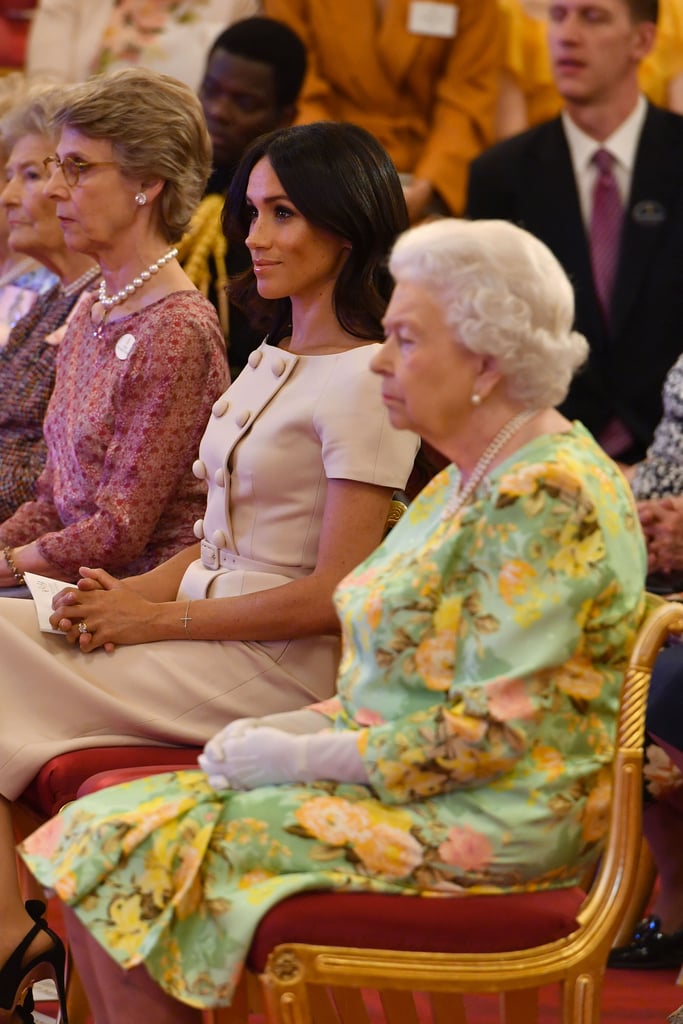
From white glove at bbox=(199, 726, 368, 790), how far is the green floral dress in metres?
0.02

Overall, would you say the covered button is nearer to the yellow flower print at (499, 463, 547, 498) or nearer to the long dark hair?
the long dark hair

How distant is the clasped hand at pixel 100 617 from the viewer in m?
2.47

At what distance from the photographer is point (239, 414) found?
2.49 m

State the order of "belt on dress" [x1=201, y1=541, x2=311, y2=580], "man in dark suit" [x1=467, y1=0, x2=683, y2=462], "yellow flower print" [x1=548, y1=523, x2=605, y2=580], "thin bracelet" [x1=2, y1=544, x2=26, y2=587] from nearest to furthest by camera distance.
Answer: "yellow flower print" [x1=548, y1=523, x2=605, y2=580], "belt on dress" [x1=201, y1=541, x2=311, y2=580], "thin bracelet" [x1=2, y1=544, x2=26, y2=587], "man in dark suit" [x1=467, y1=0, x2=683, y2=462]

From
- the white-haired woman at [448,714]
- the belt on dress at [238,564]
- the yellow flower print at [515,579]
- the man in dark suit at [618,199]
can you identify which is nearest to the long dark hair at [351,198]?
the belt on dress at [238,564]

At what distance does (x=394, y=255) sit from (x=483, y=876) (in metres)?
0.75

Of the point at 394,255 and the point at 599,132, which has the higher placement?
the point at 394,255

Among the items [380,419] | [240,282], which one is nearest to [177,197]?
[240,282]

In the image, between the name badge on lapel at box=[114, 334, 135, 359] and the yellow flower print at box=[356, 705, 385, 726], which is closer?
the yellow flower print at box=[356, 705, 385, 726]

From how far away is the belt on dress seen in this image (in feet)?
8.05

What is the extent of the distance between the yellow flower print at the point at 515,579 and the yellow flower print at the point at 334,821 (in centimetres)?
31

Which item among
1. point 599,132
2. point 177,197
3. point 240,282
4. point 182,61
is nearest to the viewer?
point 240,282

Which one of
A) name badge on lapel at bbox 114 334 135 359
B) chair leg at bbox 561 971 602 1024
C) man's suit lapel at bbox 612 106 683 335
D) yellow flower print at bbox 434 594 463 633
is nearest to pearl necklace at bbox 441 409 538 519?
yellow flower print at bbox 434 594 463 633

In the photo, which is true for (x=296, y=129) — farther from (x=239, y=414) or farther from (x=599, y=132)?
(x=599, y=132)
